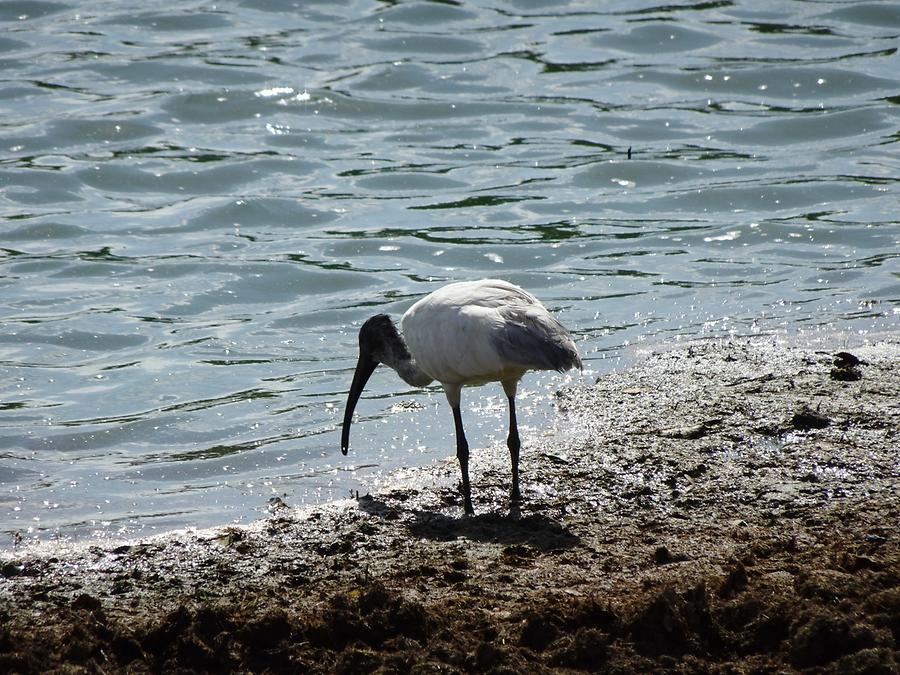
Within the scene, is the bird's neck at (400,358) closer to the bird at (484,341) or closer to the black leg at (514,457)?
the bird at (484,341)

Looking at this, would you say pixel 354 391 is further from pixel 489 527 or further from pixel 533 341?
pixel 489 527

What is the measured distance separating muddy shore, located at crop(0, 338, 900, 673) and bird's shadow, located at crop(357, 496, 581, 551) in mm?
16

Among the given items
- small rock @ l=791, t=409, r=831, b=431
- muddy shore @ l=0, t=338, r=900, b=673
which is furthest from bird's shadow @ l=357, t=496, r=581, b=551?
small rock @ l=791, t=409, r=831, b=431

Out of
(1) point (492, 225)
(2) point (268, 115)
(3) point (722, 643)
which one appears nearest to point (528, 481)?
(3) point (722, 643)

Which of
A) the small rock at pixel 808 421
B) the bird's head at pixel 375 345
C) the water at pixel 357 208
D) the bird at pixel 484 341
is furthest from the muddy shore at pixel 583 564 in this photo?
the bird's head at pixel 375 345

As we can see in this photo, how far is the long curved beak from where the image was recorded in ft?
25.3

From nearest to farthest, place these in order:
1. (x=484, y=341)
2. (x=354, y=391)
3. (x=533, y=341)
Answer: (x=533, y=341), (x=484, y=341), (x=354, y=391)

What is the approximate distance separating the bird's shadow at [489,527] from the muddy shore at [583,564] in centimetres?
2

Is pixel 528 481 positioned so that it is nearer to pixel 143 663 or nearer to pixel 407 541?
pixel 407 541

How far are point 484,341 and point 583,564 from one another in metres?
1.44

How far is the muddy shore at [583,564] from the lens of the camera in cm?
436

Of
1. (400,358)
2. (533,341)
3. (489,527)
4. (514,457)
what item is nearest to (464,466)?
(514,457)

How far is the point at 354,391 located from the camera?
8.02 m

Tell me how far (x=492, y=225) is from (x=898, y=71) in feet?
22.6
